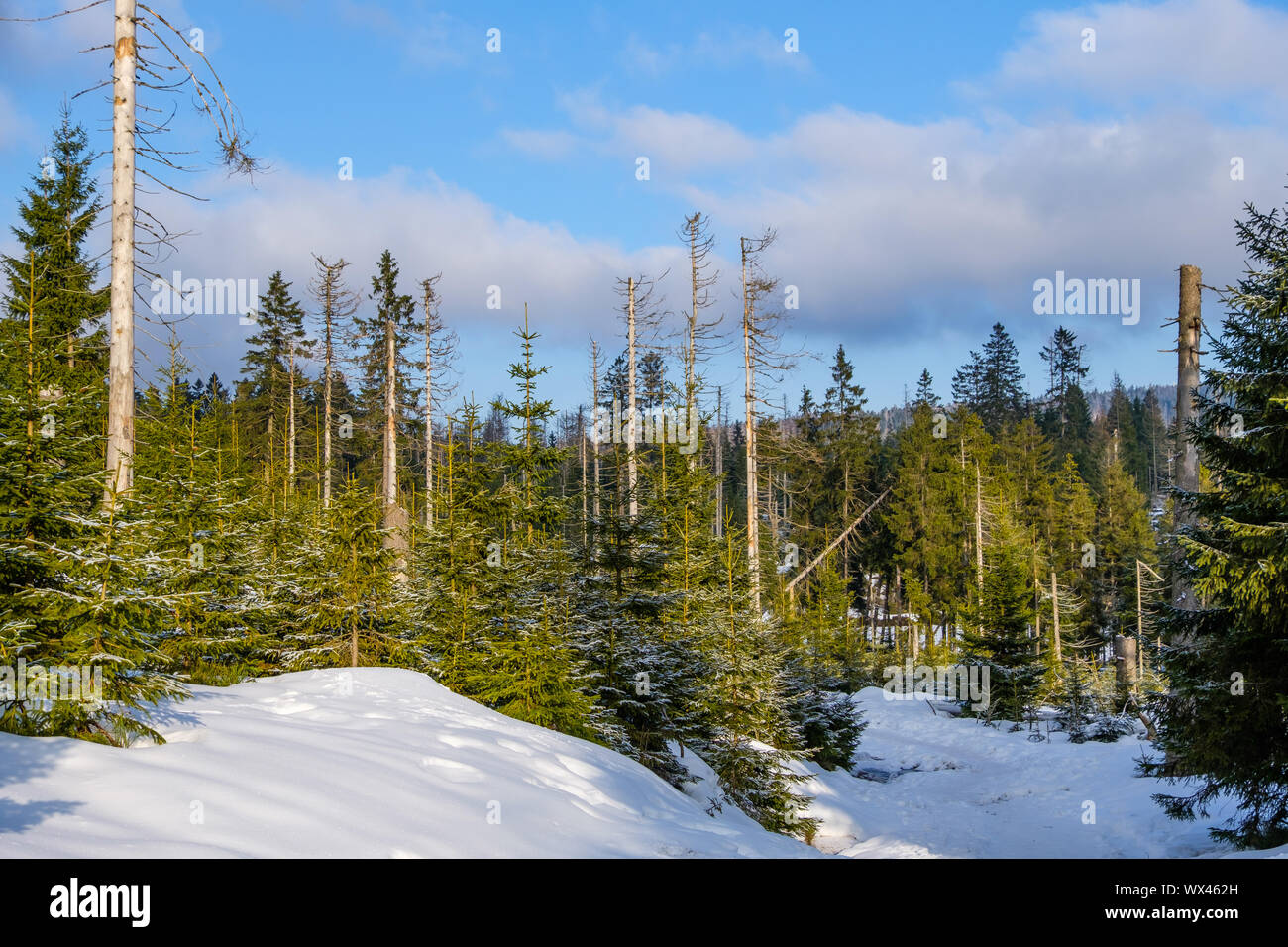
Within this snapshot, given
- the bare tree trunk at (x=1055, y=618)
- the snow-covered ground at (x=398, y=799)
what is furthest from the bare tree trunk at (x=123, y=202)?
the bare tree trunk at (x=1055, y=618)

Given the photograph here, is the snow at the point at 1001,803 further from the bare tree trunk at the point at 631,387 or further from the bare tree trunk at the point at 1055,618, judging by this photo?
the bare tree trunk at the point at 1055,618

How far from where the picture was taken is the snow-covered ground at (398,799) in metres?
4.96

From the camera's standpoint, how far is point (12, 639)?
595cm

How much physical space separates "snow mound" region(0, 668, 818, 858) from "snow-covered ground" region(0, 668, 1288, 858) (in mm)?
19

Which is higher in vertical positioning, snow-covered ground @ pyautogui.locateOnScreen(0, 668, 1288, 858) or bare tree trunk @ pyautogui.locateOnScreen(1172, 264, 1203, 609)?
bare tree trunk @ pyautogui.locateOnScreen(1172, 264, 1203, 609)

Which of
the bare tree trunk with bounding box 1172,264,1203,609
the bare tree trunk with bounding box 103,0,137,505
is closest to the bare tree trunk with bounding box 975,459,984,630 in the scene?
the bare tree trunk with bounding box 1172,264,1203,609

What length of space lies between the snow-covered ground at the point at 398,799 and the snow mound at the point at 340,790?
2 centimetres

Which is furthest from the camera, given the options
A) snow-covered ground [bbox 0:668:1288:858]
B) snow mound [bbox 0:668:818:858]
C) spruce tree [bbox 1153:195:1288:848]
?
spruce tree [bbox 1153:195:1288:848]

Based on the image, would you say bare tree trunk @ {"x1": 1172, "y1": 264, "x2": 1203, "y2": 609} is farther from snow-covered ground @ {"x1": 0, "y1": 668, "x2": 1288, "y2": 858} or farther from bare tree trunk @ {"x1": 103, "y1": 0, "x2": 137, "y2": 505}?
bare tree trunk @ {"x1": 103, "y1": 0, "x2": 137, "y2": 505}

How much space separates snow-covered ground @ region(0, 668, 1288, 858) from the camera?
4961mm

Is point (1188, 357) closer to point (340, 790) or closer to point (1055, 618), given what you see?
point (340, 790)

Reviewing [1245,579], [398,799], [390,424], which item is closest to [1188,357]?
[1245,579]

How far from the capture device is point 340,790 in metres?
6.16
